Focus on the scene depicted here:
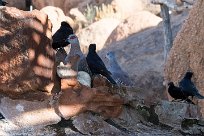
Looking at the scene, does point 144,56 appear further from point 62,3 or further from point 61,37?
point 62,3

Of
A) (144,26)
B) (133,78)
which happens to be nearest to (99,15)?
(144,26)

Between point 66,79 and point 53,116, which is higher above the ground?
point 66,79

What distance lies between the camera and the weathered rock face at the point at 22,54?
4.96m

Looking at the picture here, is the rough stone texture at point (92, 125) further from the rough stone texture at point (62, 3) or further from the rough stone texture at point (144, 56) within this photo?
the rough stone texture at point (62, 3)

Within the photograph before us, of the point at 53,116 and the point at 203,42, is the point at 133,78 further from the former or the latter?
the point at 53,116

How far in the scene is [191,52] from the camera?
8789 millimetres

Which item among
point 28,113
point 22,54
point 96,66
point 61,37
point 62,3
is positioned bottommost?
point 28,113

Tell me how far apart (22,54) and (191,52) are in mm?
4335

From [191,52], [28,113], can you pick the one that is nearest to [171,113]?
[28,113]

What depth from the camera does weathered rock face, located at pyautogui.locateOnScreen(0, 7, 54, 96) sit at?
496 centimetres

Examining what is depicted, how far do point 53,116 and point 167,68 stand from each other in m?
4.85

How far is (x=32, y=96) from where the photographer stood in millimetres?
5109

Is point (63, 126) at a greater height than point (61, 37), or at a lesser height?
lesser

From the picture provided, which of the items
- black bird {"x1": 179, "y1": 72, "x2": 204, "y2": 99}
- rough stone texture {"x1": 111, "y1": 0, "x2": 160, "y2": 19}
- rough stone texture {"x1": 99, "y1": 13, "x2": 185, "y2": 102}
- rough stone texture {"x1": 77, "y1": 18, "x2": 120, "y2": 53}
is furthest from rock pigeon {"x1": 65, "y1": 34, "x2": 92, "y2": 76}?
rough stone texture {"x1": 111, "y1": 0, "x2": 160, "y2": 19}
